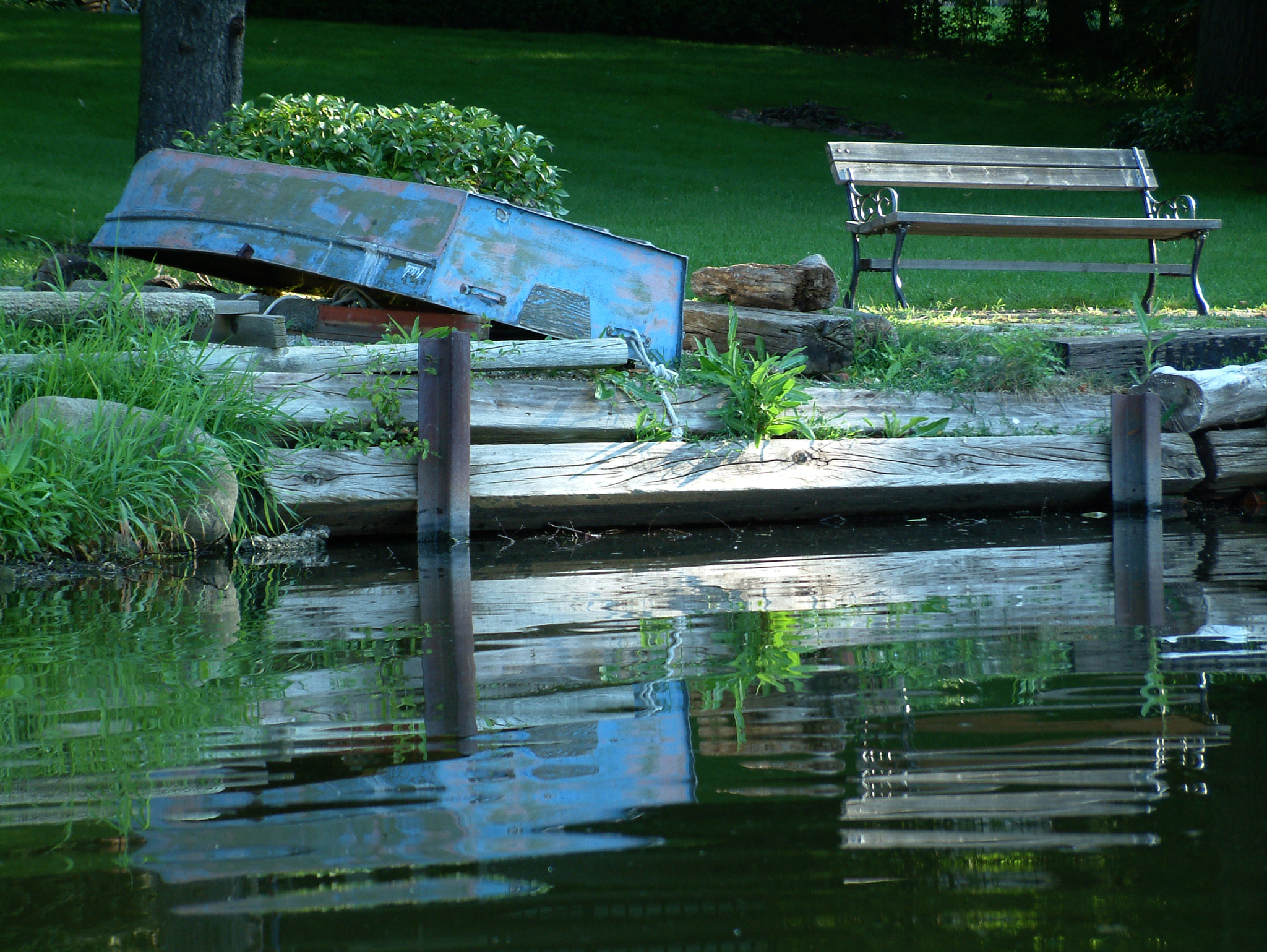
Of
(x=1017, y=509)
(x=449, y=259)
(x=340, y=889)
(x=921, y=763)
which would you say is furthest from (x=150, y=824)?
(x=1017, y=509)

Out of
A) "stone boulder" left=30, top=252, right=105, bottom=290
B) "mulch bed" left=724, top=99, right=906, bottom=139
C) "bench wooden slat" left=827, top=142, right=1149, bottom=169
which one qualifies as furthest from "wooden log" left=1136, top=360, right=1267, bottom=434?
"mulch bed" left=724, top=99, right=906, bottom=139

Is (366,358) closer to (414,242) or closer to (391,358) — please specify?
(391,358)

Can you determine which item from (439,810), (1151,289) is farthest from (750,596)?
(1151,289)

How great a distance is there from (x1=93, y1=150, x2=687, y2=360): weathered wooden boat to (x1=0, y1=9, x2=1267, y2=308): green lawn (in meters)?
2.34

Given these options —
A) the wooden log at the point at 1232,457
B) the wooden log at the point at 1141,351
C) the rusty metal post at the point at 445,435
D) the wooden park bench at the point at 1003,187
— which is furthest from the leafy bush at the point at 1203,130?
the rusty metal post at the point at 445,435

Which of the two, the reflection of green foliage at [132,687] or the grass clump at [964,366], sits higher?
the grass clump at [964,366]

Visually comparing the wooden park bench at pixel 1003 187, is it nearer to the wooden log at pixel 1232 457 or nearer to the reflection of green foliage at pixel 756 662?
the wooden log at pixel 1232 457

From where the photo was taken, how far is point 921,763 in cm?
200

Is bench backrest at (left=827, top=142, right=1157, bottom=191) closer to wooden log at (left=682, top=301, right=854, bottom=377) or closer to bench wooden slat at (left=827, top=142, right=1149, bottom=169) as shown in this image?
bench wooden slat at (left=827, top=142, right=1149, bottom=169)

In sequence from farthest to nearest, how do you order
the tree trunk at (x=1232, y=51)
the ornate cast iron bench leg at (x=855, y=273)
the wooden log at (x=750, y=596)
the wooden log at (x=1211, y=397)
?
the tree trunk at (x=1232, y=51) → the ornate cast iron bench leg at (x=855, y=273) → the wooden log at (x=1211, y=397) → the wooden log at (x=750, y=596)

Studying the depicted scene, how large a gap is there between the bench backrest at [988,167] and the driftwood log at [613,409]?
2.98 metres

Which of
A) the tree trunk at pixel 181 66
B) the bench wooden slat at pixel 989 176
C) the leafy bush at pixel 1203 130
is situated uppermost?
the leafy bush at pixel 1203 130

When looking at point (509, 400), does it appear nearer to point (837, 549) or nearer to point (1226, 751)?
point (837, 549)

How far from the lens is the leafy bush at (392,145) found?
260 inches
